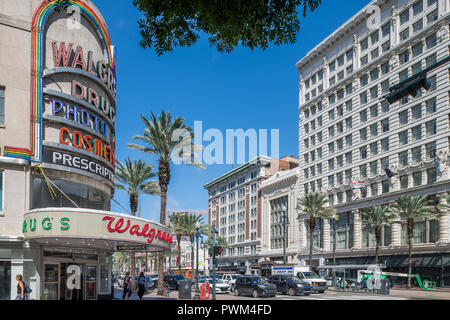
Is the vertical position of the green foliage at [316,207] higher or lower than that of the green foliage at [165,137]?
lower

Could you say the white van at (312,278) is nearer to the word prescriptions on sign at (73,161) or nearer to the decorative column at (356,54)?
the word prescriptions on sign at (73,161)

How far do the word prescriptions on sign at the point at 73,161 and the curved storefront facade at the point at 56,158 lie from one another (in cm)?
5

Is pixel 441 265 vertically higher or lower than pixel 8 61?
lower

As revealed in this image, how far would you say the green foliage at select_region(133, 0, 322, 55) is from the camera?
7.12 meters

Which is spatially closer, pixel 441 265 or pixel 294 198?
pixel 441 265

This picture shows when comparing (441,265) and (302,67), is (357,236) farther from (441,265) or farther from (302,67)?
(302,67)

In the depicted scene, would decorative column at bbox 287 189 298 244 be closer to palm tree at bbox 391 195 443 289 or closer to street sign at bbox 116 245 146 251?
palm tree at bbox 391 195 443 289

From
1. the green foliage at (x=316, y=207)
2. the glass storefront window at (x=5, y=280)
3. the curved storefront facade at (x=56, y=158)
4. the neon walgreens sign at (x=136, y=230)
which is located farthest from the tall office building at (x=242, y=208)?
the glass storefront window at (x=5, y=280)

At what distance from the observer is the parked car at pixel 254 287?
36.1m

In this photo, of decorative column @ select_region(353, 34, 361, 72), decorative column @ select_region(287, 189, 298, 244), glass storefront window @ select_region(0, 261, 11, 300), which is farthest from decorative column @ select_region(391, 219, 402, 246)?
glass storefront window @ select_region(0, 261, 11, 300)

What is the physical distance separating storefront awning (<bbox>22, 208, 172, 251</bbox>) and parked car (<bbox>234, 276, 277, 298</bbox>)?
13555 millimetres

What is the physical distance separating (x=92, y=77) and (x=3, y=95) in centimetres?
561

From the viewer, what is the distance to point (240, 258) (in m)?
118

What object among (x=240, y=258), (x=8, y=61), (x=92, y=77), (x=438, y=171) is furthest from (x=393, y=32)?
(x=240, y=258)
